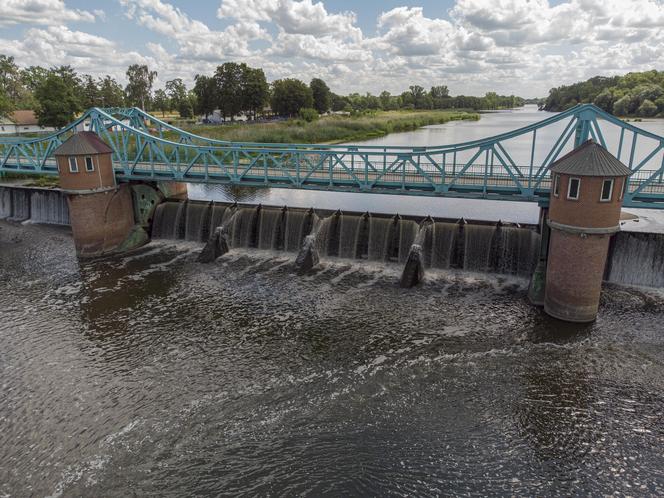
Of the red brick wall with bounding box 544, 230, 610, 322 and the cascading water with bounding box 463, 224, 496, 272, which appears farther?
the cascading water with bounding box 463, 224, 496, 272

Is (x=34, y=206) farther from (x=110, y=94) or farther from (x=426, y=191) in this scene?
(x=110, y=94)

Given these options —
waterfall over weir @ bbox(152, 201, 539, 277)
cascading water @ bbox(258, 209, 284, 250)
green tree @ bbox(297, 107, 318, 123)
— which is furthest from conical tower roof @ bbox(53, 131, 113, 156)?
green tree @ bbox(297, 107, 318, 123)

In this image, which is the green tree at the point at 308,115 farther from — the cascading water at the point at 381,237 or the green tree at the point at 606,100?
the cascading water at the point at 381,237

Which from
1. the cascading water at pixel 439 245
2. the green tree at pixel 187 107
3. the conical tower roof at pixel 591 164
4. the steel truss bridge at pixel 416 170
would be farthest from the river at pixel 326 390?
the green tree at pixel 187 107

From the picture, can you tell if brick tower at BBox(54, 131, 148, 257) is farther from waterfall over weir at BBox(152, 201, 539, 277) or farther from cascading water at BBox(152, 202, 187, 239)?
waterfall over weir at BBox(152, 201, 539, 277)

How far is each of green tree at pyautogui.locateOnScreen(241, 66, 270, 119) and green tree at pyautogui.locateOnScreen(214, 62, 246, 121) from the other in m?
0.88

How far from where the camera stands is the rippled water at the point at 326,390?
50.6 ft

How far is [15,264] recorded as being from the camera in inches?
1366

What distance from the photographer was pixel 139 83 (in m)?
123

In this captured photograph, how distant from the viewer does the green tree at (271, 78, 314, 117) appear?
124438mm

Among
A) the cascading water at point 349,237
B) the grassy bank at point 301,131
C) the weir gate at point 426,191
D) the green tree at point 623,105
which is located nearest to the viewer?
the weir gate at point 426,191

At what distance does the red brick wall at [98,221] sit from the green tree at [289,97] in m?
93.1

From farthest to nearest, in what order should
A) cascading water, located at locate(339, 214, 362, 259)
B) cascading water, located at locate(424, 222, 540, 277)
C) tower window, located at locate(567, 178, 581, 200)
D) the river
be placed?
cascading water, located at locate(339, 214, 362, 259)
cascading water, located at locate(424, 222, 540, 277)
tower window, located at locate(567, 178, 581, 200)
the river

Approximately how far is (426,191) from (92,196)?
2382cm
